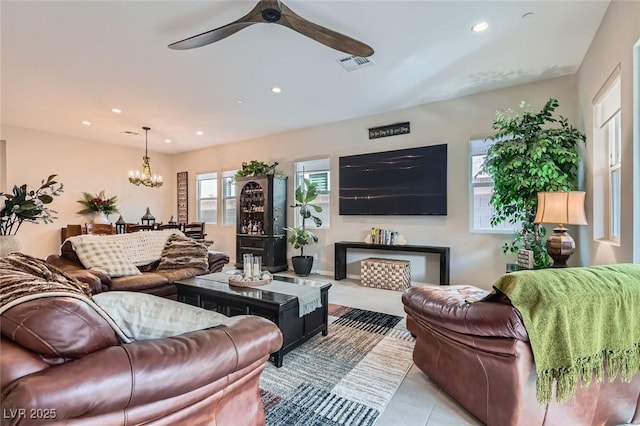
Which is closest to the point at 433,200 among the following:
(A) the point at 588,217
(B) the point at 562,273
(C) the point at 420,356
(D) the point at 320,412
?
(A) the point at 588,217

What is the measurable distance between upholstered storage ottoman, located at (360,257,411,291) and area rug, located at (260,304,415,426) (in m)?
1.61

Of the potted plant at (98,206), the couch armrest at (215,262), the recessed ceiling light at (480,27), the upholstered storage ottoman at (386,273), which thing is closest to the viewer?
the recessed ceiling light at (480,27)

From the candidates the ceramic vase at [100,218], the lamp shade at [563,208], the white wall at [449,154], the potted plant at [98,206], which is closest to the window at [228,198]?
the white wall at [449,154]

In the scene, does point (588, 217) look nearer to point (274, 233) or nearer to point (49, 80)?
point (274, 233)

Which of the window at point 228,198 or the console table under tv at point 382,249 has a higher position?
the window at point 228,198

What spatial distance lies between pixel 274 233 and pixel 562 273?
501 cm

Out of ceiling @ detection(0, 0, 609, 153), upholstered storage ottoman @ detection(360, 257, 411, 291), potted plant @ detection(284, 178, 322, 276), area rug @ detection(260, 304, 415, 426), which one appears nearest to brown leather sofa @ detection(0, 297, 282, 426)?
area rug @ detection(260, 304, 415, 426)

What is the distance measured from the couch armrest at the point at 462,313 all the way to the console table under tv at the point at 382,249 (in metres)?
2.30

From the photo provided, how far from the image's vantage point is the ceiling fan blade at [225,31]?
2.26m

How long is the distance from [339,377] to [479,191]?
3.53m

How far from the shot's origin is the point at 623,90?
2271mm

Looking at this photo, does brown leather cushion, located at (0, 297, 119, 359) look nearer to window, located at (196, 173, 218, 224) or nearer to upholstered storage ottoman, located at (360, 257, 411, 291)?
upholstered storage ottoman, located at (360, 257, 411, 291)

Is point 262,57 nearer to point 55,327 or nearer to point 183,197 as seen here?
point 55,327

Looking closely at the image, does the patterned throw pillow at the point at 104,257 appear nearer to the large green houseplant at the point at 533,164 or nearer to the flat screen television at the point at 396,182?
the flat screen television at the point at 396,182
